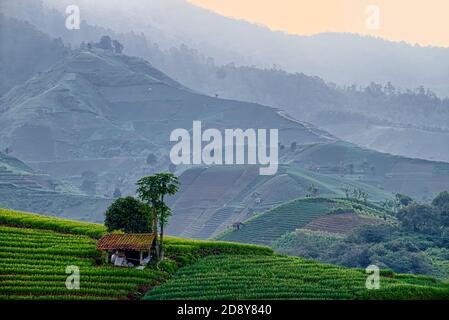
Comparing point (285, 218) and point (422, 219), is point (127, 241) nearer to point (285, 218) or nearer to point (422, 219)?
point (422, 219)

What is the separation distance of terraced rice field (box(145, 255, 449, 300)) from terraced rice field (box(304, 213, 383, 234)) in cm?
6615

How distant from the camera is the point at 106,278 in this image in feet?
156

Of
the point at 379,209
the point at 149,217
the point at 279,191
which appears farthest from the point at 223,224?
the point at 149,217

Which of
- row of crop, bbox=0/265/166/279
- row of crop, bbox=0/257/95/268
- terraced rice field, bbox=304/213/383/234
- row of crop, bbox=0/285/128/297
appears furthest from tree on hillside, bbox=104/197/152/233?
terraced rice field, bbox=304/213/383/234

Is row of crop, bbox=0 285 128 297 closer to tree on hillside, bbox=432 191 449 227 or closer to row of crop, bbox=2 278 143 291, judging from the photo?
row of crop, bbox=2 278 143 291

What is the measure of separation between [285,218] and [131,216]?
80.3 m

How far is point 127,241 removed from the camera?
51719 mm

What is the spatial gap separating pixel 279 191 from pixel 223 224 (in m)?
17.1

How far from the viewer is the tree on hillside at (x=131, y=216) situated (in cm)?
5625

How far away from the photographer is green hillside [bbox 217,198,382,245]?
130125 mm

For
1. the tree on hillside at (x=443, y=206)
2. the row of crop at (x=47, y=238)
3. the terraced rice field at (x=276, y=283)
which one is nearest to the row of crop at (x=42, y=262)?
the terraced rice field at (x=276, y=283)
